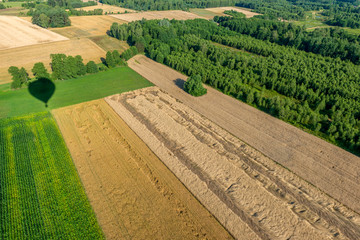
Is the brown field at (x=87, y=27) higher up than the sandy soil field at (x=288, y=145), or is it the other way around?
the brown field at (x=87, y=27)

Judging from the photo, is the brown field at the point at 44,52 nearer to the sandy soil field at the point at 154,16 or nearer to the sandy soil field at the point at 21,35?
the sandy soil field at the point at 21,35

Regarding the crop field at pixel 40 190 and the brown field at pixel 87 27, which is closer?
the crop field at pixel 40 190

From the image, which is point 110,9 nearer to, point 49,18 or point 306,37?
point 49,18

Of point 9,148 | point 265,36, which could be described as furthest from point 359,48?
point 9,148

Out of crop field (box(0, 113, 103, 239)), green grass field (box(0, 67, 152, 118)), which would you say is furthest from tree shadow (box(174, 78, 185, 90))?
crop field (box(0, 113, 103, 239))

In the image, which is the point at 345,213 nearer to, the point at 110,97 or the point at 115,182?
the point at 115,182

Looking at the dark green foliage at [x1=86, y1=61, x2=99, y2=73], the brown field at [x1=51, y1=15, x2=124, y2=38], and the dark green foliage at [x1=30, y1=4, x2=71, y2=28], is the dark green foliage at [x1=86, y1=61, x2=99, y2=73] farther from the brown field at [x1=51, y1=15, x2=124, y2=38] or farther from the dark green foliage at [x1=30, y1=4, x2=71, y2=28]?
the dark green foliage at [x1=30, y1=4, x2=71, y2=28]

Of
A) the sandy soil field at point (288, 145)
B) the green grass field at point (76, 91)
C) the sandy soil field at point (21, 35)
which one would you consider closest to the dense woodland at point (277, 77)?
the sandy soil field at point (288, 145)
